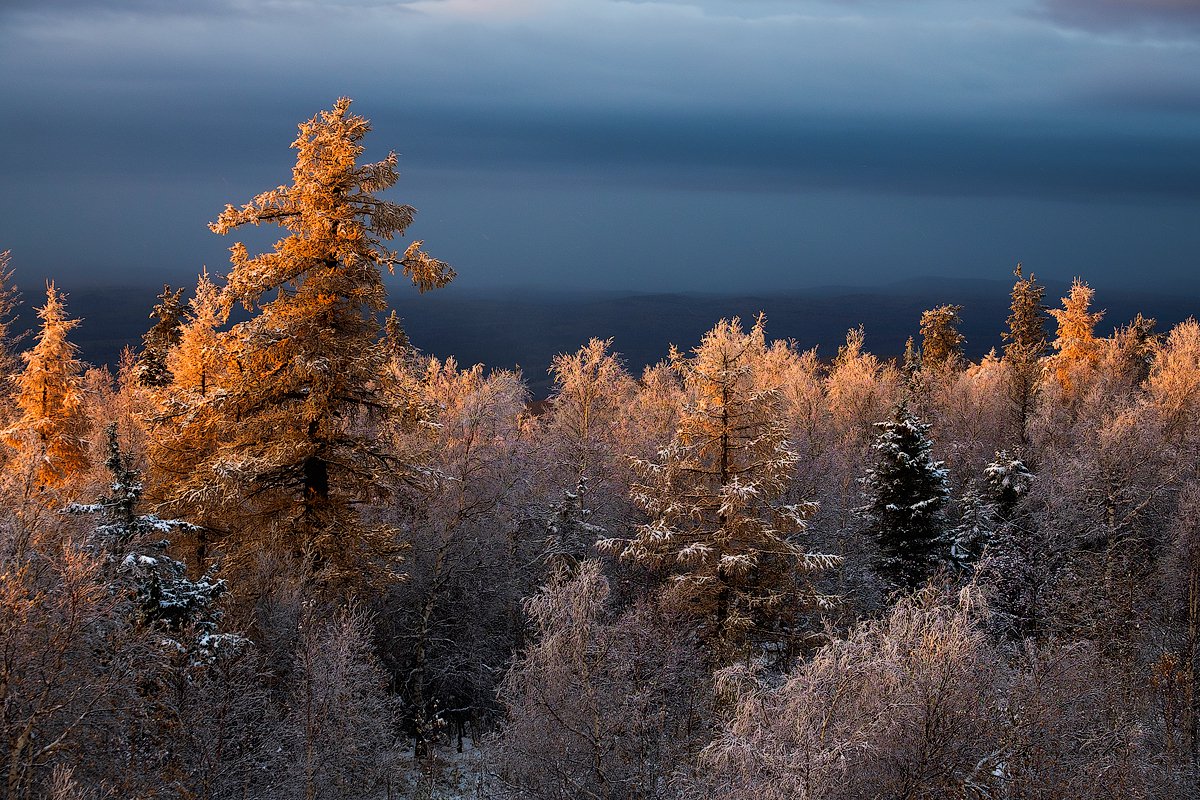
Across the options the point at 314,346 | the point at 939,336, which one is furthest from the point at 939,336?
the point at 314,346

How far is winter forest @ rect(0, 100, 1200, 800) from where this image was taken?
13.9 meters

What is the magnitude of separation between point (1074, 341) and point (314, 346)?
55705 millimetres

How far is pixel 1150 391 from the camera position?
2000 inches

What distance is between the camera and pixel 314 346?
55.8 feet

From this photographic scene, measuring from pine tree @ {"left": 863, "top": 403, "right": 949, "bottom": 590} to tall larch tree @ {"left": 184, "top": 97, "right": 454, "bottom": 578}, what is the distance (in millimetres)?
18669

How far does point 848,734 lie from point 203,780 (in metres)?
11.0

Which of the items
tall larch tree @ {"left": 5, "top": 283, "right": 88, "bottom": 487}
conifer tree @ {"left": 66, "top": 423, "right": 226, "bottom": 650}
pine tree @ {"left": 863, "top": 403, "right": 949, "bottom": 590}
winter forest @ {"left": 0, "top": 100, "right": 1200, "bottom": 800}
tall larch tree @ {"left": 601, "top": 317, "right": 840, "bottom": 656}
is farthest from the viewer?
tall larch tree @ {"left": 5, "top": 283, "right": 88, "bottom": 487}

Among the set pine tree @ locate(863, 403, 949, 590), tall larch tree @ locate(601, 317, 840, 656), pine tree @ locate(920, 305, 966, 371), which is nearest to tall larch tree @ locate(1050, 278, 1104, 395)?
pine tree @ locate(920, 305, 966, 371)

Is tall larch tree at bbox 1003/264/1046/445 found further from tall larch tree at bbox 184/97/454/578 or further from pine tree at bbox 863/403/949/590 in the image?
tall larch tree at bbox 184/97/454/578

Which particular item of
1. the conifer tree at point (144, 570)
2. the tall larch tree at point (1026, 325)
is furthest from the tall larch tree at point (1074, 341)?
the conifer tree at point (144, 570)

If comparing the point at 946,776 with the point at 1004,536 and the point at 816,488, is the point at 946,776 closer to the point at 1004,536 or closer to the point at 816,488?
the point at 1004,536

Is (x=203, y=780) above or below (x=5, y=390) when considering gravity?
below

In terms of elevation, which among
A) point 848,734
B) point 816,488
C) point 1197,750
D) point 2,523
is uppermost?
point 2,523

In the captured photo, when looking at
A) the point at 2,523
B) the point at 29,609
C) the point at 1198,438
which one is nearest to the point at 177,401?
the point at 2,523
